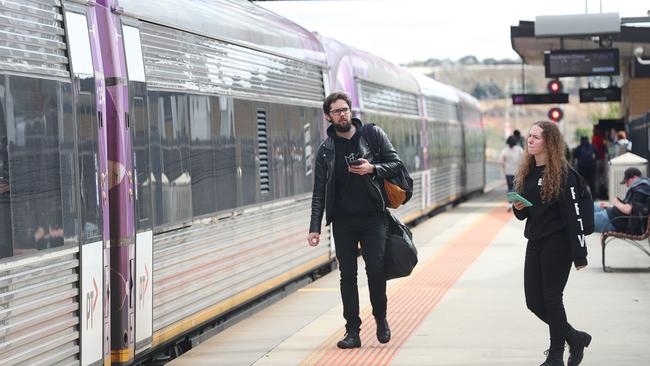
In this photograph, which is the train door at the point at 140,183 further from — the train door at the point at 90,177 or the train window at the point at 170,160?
the train door at the point at 90,177

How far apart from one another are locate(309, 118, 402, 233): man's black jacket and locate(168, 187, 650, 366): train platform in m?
0.97

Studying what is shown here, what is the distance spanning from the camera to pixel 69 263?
6480 mm

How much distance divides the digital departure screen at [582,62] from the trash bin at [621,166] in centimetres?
294

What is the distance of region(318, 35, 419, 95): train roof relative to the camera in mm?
15195

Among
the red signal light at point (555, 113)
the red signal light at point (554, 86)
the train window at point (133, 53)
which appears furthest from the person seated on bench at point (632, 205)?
the red signal light at point (555, 113)

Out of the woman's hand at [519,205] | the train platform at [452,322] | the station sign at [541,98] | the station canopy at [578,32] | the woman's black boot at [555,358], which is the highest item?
the station canopy at [578,32]

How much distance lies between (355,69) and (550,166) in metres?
9.32

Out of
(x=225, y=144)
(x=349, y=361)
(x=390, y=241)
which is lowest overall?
(x=349, y=361)

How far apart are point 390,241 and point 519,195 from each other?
1.28 metres

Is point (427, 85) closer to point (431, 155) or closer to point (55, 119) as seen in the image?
point (431, 155)

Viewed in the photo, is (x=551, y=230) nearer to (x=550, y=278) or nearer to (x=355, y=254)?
(x=550, y=278)

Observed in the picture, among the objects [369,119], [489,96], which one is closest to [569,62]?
[369,119]

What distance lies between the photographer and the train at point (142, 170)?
19.9ft

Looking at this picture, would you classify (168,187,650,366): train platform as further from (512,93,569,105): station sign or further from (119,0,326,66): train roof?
(512,93,569,105): station sign
